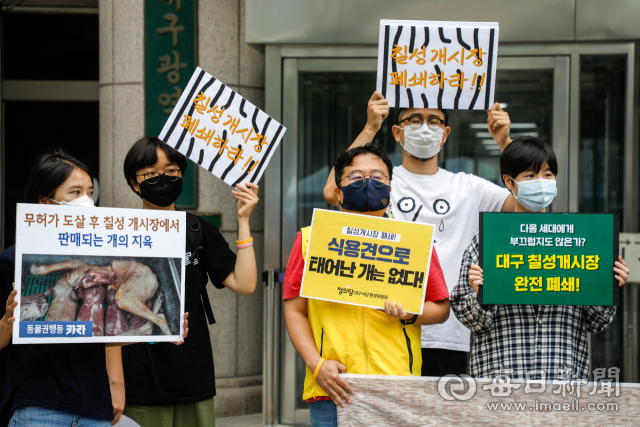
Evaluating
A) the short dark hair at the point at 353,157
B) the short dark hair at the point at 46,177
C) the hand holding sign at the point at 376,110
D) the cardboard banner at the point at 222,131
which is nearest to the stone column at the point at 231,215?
the hand holding sign at the point at 376,110

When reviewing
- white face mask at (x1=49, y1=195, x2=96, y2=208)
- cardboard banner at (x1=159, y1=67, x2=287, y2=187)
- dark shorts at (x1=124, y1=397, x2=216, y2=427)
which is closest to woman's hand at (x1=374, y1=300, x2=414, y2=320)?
cardboard banner at (x1=159, y1=67, x2=287, y2=187)

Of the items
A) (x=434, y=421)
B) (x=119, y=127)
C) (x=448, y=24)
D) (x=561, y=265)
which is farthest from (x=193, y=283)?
(x=119, y=127)

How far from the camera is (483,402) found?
7.16 feet

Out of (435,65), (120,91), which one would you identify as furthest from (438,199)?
(120,91)

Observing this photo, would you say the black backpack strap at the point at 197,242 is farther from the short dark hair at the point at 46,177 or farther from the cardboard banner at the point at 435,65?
the cardboard banner at the point at 435,65

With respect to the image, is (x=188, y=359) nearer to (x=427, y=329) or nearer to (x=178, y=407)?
(x=178, y=407)

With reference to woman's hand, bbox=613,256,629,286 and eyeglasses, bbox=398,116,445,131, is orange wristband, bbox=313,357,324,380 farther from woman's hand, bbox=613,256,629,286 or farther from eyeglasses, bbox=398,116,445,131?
eyeglasses, bbox=398,116,445,131

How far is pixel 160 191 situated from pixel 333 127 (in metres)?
2.44

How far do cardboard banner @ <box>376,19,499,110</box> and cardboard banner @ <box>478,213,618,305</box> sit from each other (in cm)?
93

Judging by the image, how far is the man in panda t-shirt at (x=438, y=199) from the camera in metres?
3.01

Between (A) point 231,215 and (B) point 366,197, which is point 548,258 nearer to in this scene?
(B) point 366,197

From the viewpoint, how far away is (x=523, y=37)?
4309mm

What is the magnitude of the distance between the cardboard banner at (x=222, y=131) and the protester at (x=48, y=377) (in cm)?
63

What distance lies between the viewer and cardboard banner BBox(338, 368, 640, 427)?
7.07ft
